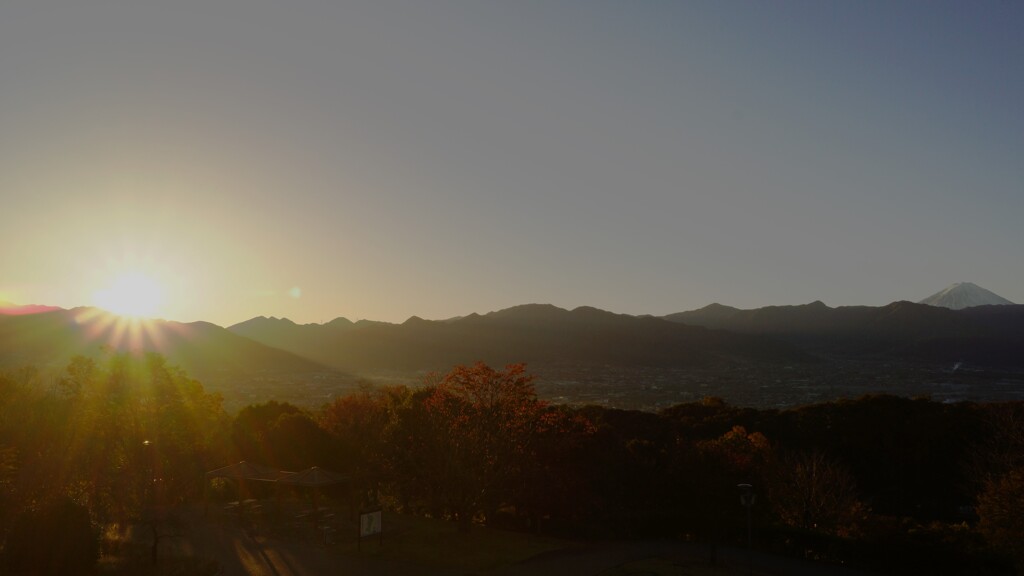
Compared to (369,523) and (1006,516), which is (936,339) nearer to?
(1006,516)

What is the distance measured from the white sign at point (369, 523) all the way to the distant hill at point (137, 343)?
192 feet

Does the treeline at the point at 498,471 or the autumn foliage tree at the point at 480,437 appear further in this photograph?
the autumn foliage tree at the point at 480,437

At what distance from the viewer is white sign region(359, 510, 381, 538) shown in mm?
23828

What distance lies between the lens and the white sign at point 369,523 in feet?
78.2

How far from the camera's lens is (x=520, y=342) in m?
155

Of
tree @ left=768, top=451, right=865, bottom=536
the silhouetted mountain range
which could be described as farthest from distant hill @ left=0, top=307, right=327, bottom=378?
tree @ left=768, top=451, right=865, bottom=536

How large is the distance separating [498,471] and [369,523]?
6010 millimetres

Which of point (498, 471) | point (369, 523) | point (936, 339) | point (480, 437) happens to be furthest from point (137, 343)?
point (936, 339)

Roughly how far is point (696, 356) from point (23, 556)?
153236 mm

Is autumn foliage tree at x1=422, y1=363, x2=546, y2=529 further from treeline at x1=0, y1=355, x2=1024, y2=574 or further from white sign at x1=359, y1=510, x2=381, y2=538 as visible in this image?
white sign at x1=359, y1=510, x2=381, y2=538

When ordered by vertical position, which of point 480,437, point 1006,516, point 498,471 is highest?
point 480,437

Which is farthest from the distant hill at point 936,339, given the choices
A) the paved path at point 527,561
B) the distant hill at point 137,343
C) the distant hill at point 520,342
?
the paved path at point 527,561

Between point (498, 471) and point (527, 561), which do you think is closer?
point (527, 561)

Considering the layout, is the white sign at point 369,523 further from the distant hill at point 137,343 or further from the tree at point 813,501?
the distant hill at point 137,343
